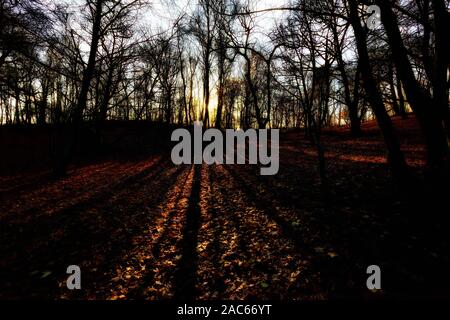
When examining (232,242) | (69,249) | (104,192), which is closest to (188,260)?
(232,242)

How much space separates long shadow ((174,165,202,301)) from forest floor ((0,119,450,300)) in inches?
0.7

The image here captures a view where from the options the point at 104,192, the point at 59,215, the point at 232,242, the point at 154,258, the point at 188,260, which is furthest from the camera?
the point at 104,192

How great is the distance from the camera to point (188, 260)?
4289 mm

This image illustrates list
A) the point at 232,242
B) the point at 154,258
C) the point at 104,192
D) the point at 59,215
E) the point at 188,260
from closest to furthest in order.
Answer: the point at 188,260 < the point at 154,258 < the point at 232,242 < the point at 59,215 < the point at 104,192

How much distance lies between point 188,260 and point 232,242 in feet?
3.12

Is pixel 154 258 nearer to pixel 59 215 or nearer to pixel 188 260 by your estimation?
pixel 188 260

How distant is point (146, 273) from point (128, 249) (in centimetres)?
99

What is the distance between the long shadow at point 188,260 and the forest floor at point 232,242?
0.02 m

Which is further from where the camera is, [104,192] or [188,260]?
[104,192]

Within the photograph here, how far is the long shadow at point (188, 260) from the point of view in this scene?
3.52 metres

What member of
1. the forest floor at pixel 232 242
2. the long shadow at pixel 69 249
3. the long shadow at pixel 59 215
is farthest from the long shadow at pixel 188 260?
the long shadow at pixel 59 215

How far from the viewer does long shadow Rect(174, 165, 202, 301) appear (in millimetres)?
3516
